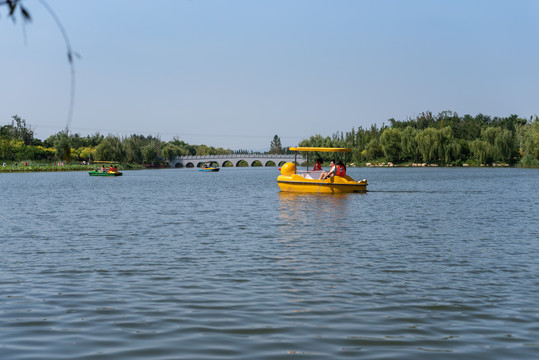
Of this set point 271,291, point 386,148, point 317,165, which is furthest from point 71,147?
point 271,291

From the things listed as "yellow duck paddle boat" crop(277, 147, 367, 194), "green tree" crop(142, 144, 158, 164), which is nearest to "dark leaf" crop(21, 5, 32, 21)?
"yellow duck paddle boat" crop(277, 147, 367, 194)

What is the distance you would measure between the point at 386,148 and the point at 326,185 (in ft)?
311

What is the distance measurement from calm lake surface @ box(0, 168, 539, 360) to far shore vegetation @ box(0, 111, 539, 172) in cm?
8163

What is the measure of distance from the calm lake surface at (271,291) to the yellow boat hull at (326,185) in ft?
52.3

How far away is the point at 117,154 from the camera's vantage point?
13338 cm

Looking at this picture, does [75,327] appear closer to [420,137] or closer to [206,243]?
[206,243]

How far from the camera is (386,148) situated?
130 m

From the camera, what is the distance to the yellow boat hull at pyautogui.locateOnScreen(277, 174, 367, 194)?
1497 inches

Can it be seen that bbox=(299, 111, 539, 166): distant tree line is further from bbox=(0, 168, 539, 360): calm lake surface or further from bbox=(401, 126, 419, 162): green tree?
bbox=(0, 168, 539, 360): calm lake surface

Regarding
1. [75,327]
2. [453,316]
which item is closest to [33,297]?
[75,327]

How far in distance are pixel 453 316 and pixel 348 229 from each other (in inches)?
460

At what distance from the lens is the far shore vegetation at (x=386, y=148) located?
111062 mm

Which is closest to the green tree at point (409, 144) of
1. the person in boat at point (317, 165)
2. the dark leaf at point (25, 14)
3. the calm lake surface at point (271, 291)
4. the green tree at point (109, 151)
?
the green tree at point (109, 151)

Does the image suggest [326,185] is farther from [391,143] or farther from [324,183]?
[391,143]
